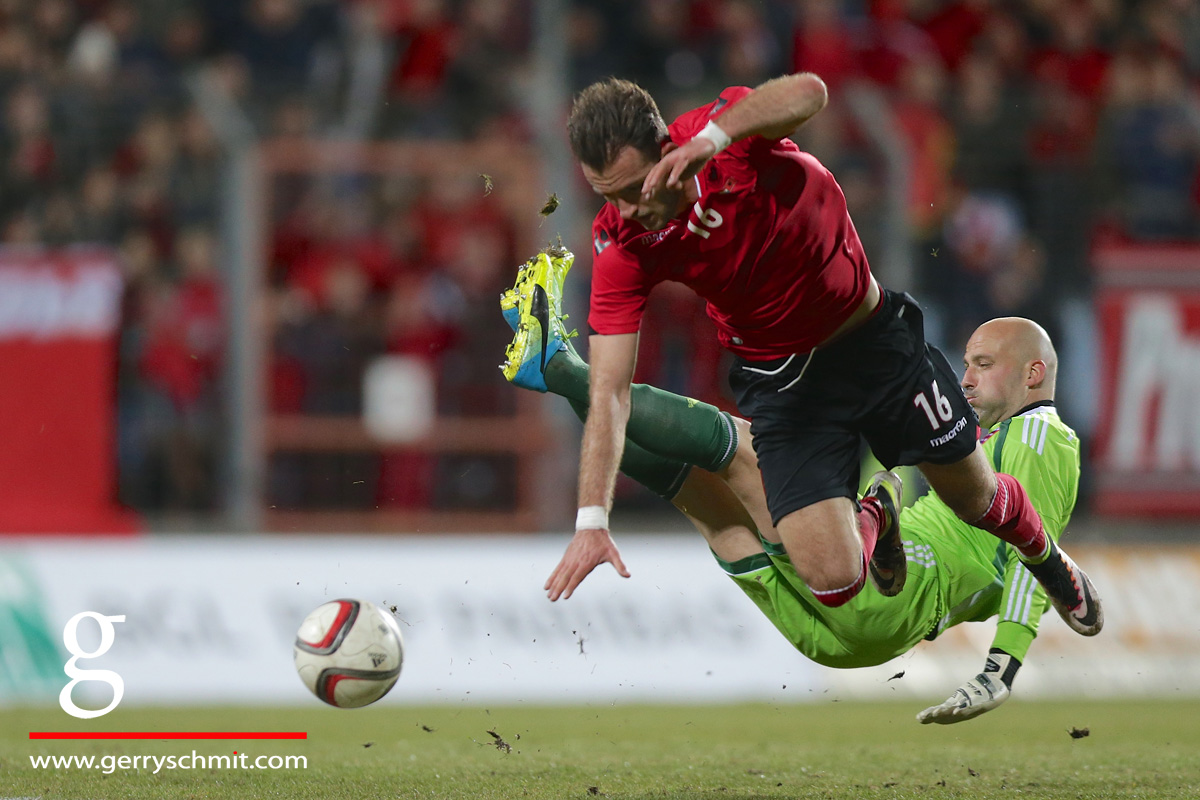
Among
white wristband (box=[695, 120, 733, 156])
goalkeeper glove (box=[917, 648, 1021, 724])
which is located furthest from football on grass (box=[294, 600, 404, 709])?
white wristband (box=[695, 120, 733, 156])

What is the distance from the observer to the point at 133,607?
451 inches

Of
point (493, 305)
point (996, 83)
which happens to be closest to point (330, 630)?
point (493, 305)

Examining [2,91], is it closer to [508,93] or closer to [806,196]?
[508,93]

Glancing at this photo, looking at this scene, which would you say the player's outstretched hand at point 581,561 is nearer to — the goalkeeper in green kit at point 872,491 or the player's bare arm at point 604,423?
the player's bare arm at point 604,423

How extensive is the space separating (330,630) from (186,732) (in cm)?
301

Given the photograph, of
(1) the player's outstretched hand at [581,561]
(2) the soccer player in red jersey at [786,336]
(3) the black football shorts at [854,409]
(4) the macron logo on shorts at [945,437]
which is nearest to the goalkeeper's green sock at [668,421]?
(2) the soccer player in red jersey at [786,336]

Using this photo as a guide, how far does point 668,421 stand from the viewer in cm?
683

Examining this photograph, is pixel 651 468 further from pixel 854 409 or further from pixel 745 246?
pixel 745 246

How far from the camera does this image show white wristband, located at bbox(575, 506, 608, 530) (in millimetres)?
5621

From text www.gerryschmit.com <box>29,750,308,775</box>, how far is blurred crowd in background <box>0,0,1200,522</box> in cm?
372

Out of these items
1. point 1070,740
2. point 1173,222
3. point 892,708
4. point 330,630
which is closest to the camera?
point 330,630

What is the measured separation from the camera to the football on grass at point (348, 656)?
21.7 ft

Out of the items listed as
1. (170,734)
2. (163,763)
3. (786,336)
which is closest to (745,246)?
(786,336)

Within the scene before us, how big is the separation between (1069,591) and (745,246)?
2220 mm
